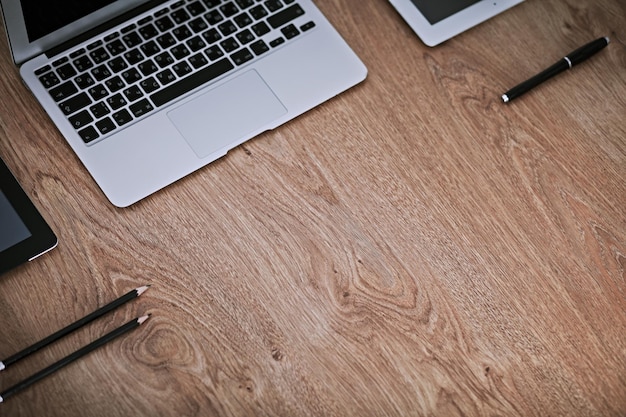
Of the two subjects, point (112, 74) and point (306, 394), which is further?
point (112, 74)

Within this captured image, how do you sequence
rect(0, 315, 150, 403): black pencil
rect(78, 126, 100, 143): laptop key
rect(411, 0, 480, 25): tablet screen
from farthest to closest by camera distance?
rect(411, 0, 480, 25): tablet screen, rect(78, 126, 100, 143): laptop key, rect(0, 315, 150, 403): black pencil

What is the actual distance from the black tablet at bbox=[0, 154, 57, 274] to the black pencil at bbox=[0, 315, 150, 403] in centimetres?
12

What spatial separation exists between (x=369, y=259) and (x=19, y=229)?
41cm

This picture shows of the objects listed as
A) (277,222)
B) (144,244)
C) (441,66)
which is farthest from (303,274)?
(441,66)

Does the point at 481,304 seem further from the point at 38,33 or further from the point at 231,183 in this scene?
the point at 38,33

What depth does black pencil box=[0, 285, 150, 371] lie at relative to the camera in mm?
855

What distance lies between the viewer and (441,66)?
40.9 inches

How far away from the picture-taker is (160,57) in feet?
3.24

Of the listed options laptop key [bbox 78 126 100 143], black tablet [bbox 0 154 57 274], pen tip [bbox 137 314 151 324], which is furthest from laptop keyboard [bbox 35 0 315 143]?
pen tip [bbox 137 314 151 324]

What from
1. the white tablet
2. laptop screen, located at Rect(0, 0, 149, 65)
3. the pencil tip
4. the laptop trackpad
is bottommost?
the white tablet

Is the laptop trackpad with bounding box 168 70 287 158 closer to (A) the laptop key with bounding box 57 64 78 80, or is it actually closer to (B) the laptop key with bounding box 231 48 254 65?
(B) the laptop key with bounding box 231 48 254 65

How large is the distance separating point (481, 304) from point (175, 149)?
41 centimetres

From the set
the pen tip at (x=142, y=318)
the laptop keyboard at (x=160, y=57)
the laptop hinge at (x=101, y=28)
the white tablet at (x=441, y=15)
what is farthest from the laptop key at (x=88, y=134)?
the white tablet at (x=441, y=15)

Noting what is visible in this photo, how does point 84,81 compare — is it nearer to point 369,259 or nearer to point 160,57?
point 160,57
